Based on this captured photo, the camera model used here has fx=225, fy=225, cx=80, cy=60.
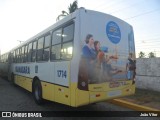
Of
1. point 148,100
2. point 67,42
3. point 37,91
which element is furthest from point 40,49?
point 148,100

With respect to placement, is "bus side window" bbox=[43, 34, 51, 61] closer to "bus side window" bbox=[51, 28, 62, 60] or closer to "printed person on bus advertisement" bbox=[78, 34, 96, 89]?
"bus side window" bbox=[51, 28, 62, 60]

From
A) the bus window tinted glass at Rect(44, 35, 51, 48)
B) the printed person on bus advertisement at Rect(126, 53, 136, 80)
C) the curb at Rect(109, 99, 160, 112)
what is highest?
the bus window tinted glass at Rect(44, 35, 51, 48)

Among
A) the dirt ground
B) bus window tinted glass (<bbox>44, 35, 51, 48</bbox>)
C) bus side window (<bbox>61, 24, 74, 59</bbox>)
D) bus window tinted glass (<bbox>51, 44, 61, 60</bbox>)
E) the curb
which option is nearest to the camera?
A: bus side window (<bbox>61, 24, 74, 59</bbox>)

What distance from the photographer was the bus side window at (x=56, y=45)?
7023 mm

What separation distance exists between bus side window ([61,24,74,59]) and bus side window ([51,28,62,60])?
304mm

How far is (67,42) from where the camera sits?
6480 mm

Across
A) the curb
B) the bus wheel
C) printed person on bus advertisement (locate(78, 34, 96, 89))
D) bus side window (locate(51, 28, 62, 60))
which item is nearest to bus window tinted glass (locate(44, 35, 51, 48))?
bus side window (locate(51, 28, 62, 60))

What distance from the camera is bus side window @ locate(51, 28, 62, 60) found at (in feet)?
23.0

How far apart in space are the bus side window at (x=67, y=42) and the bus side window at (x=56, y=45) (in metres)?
0.30

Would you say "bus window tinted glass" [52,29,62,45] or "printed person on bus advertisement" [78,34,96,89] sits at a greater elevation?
"bus window tinted glass" [52,29,62,45]

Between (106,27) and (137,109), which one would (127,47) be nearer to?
(106,27)

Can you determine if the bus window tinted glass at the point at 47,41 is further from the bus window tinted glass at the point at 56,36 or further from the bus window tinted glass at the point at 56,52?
the bus window tinted glass at the point at 56,52

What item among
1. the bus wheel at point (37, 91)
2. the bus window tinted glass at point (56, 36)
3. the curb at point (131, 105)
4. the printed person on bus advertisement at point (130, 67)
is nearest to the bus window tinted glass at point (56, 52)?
the bus window tinted glass at point (56, 36)

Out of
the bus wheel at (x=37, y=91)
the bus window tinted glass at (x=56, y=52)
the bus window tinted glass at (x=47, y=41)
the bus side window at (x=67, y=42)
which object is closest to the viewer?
the bus side window at (x=67, y=42)
